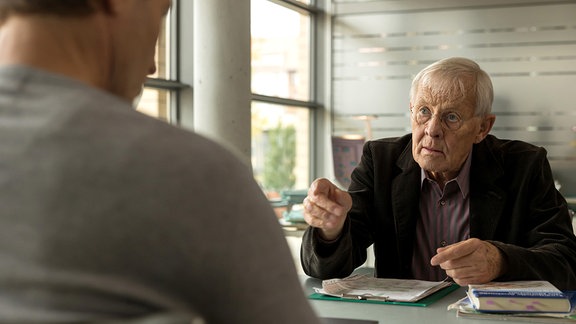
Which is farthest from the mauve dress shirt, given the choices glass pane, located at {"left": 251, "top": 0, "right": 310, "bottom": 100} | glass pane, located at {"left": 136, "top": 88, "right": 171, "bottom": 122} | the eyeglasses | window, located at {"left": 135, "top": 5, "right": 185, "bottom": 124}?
glass pane, located at {"left": 251, "top": 0, "right": 310, "bottom": 100}

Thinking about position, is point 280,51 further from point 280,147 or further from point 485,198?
point 485,198

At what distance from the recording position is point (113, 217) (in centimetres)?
66

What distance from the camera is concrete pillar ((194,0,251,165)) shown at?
4695 mm

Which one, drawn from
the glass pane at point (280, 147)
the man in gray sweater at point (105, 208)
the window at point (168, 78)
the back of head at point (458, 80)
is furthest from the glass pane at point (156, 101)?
the man in gray sweater at point (105, 208)

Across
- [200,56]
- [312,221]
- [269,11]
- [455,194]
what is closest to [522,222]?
[455,194]

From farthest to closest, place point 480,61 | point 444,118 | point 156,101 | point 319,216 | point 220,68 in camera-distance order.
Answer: point 480,61 → point 156,101 → point 220,68 → point 444,118 → point 319,216

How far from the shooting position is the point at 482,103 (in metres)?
2.38

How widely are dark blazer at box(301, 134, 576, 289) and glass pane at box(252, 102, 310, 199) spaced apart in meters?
3.28

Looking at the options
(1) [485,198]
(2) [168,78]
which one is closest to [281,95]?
(2) [168,78]

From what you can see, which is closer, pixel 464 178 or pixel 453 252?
pixel 453 252

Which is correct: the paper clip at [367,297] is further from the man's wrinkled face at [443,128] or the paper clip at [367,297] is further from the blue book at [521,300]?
the man's wrinkled face at [443,128]

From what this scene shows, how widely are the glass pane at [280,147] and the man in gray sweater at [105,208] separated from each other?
16.2ft

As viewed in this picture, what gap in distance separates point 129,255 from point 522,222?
5.83 ft

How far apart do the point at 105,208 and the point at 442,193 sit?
1.80m
